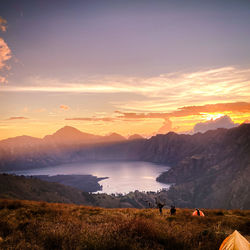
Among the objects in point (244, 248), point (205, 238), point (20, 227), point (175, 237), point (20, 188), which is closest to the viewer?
point (244, 248)

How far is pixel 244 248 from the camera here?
17.8 feet

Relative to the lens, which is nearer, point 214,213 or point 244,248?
point 244,248

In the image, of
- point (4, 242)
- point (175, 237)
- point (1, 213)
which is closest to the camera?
point (4, 242)

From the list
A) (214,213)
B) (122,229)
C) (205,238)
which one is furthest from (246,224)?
(122,229)

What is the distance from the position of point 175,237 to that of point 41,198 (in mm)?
193295

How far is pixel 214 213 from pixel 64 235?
44.1 ft

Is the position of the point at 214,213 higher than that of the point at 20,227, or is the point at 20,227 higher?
the point at 20,227

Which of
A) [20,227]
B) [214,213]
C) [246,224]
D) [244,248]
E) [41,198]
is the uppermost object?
[244,248]

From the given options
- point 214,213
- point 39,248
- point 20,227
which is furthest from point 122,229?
point 214,213

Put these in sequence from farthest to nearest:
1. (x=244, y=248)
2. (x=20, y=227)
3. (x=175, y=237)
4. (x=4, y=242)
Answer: (x=20, y=227) < (x=175, y=237) < (x=4, y=242) < (x=244, y=248)

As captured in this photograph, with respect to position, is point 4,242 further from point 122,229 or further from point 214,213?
point 214,213

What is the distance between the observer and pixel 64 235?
6.26 meters

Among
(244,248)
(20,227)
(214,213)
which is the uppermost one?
(244,248)

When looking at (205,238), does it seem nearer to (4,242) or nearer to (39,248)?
(39,248)
